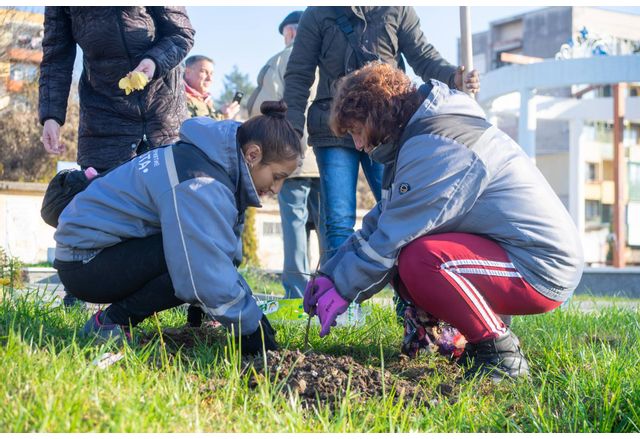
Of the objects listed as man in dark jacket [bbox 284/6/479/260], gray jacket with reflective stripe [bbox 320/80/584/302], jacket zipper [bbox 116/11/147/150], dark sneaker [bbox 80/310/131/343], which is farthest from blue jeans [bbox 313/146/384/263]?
dark sneaker [bbox 80/310/131/343]

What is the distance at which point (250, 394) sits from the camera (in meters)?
2.39

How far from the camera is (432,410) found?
2477 mm

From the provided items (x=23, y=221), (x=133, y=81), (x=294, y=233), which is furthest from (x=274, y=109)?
(x=23, y=221)

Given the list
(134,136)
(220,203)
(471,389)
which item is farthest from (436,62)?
(471,389)

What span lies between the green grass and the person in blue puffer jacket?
7.2 inches

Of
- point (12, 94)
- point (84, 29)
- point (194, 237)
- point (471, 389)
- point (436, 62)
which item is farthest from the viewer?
point (12, 94)

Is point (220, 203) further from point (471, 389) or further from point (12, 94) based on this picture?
point (12, 94)

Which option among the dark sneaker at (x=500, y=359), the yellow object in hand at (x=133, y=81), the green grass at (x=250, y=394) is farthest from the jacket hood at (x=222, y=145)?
the dark sneaker at (x=500, y=359)

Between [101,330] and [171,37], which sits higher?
[171,37]

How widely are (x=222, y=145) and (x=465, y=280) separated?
3.41ft

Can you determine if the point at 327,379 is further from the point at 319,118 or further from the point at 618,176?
the point at 618,176

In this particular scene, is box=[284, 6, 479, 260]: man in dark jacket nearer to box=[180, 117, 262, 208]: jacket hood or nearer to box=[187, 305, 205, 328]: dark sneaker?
box=[187, 305, 205, 328]: dark sneaker

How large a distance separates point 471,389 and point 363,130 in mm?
1111

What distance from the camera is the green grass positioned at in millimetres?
1869
